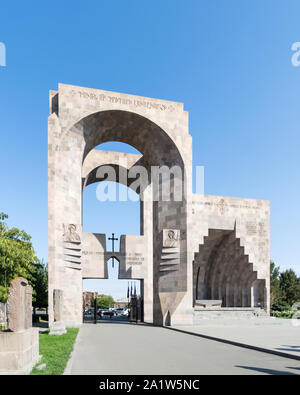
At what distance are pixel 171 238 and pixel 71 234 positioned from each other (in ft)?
22.9

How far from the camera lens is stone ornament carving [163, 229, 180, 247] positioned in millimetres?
27062

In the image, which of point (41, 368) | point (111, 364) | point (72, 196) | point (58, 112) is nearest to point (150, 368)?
point (111, 364)

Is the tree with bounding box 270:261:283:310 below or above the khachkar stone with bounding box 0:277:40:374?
below

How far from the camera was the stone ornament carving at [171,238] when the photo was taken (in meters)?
27.1

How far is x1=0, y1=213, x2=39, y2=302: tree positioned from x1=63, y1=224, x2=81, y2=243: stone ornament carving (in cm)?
460

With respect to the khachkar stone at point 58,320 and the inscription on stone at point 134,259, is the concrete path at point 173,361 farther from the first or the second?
the inscription on stone at point 134,259

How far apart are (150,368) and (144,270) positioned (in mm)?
26648

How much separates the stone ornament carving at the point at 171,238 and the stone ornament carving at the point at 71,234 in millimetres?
6006

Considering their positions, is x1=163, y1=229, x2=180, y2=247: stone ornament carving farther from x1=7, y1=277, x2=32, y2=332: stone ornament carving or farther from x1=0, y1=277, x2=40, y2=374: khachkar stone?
x1=7, y1=277, x2=32, y2=332: stone ornament carving

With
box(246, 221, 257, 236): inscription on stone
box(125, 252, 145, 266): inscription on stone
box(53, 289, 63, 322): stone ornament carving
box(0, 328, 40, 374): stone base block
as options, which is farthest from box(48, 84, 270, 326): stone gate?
box(0, 328, 40, 374): stone base block

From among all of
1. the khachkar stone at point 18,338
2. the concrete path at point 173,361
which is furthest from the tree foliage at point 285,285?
the khachkar stone at point 18,338

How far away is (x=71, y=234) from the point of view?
83.8ft

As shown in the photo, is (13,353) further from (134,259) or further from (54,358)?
(134,259)

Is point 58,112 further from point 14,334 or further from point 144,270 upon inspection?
point 14,334
